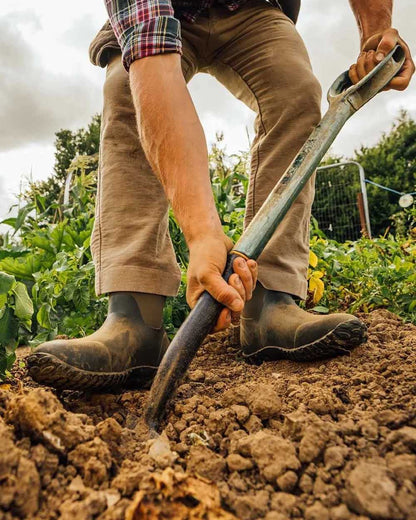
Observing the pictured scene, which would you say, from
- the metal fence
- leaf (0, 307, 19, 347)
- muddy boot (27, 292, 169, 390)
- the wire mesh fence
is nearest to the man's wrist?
muddy boot (27, 292, 169, 390)

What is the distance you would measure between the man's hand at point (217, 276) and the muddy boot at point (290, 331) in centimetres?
49

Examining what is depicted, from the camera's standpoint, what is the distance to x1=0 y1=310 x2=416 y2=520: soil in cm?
79

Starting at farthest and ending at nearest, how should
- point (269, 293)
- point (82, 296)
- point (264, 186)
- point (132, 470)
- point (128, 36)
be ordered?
point (82, 296) → point (264, 186) → point (269, 293) → point (128, 36) → point (132, 470)

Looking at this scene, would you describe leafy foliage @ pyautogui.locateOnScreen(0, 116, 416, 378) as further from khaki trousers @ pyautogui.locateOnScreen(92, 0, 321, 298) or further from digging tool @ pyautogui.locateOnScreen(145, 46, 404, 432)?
digging tool @ pyautogui.locateOnScreen(145, 46, 404, 432)

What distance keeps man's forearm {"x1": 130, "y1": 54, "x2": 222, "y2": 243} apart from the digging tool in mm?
149

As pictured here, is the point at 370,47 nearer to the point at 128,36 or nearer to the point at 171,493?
the point at 128,36


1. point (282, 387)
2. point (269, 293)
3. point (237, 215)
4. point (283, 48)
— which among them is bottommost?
point (282, 387)

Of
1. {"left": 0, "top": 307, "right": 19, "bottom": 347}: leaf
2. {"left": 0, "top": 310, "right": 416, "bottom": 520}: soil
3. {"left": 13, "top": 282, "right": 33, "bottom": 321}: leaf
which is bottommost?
{"left": 0, "top": 310, "right": 416, "bottom": 520}: soil

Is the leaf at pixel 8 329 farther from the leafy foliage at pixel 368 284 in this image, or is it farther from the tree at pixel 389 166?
the tree at pixel 389 166

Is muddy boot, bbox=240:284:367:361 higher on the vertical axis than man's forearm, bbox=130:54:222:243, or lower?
lower

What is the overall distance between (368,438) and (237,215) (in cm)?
247

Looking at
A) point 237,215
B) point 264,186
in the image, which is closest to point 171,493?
point 264,186

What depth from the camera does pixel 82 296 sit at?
7.67 feet

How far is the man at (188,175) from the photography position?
1.24 metres
